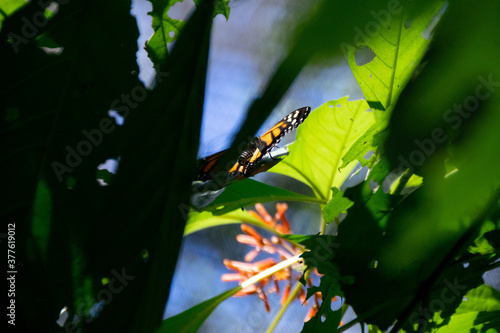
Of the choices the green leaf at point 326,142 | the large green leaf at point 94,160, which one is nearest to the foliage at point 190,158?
the large green leaf at point 94,160

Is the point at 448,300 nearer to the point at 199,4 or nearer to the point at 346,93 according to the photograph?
the point at 346,93

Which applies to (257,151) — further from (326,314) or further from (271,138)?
(326,314)

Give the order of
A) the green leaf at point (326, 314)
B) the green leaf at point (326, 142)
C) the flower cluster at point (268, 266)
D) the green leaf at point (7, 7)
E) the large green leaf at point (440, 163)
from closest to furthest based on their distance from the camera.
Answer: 1. the large green leaf at point (440, 163)
2. the green leaf at point (7, 7)
3. the green leaf at point (326, 314)
4. the green leaf at point (326, 142)
5. the flower cluster at point (268, 266)

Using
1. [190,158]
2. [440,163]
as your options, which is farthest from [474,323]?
[190,158]

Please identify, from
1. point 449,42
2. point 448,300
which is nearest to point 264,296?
point 448,300

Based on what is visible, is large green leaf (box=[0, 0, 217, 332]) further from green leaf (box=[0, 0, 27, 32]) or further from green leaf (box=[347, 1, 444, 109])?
Answer: green leaf (box=[347, 1, 444, 109])

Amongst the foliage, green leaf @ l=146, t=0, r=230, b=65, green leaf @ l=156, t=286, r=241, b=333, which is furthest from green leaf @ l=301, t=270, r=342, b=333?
green leaf @ l=146, t=0, r=230, b=65

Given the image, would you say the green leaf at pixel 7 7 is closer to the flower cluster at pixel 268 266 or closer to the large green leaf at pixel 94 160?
the large green leaf at pixel 94 160
